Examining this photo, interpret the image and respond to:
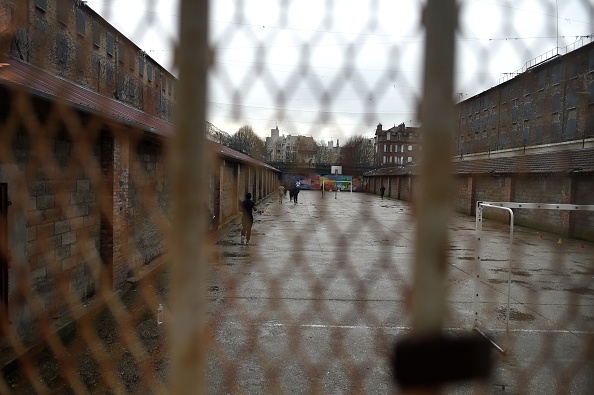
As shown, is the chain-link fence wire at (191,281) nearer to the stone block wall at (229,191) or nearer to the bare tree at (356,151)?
the bare tree at (356,151)

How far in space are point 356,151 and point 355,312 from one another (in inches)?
175

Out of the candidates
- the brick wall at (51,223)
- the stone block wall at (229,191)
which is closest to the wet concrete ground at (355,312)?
the brick wall at (51,223)

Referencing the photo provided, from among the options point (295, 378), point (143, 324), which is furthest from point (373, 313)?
point (143, 324)

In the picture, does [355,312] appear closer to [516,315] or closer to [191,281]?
[516,315]

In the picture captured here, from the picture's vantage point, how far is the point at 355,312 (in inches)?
211

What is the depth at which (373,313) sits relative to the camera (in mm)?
5496

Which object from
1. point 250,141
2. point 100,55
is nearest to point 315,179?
point 250,141

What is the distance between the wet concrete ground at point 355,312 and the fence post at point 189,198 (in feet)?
2.29

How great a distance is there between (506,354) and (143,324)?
409cm

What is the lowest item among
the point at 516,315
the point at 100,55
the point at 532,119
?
the point at 516,315

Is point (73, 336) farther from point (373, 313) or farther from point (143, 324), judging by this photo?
point (373, 313)

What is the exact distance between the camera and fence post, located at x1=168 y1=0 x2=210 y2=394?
780 mm

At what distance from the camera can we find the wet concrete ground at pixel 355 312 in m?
2.55

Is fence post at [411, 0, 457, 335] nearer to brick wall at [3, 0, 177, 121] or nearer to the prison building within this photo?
the prison building
